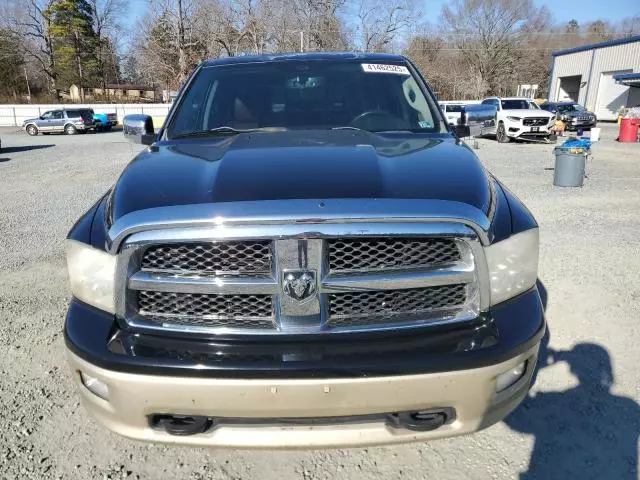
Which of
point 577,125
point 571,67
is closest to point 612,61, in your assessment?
point 571,67

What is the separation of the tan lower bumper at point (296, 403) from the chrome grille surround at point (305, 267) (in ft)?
0.68

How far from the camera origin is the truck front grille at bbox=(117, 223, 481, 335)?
5.69 feet

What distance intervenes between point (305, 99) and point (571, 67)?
50835 millimetres

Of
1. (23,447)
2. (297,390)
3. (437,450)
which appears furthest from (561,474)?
(23,447)

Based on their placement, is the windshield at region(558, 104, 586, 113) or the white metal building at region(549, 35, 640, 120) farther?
the white metal building at region(549, 35, 640, 120)

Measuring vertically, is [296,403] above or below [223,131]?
below

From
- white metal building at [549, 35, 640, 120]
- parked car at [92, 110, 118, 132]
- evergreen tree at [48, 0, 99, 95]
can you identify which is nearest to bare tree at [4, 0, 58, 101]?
evergreen tree at [48, 0, 99, 95]

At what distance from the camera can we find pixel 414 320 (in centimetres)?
184

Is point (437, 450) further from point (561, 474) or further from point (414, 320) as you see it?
point (414, 320)

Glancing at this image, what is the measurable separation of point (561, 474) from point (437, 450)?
547mm

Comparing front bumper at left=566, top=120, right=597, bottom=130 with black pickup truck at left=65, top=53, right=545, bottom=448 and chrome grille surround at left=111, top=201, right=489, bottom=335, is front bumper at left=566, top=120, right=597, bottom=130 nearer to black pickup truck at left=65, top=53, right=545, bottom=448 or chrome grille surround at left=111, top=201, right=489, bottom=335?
black pickup truck at left=65, top=53, right=545, bottom=448

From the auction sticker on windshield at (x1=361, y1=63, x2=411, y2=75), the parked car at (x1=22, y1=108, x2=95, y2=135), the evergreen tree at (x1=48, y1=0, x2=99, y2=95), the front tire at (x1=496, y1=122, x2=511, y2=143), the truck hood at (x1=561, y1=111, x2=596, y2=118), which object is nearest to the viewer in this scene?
the auction sticker on windshield at (x1=361, y1=63, x2=411, y2=75)

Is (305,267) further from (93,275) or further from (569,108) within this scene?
(569,108)

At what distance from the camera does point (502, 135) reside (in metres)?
19.9
